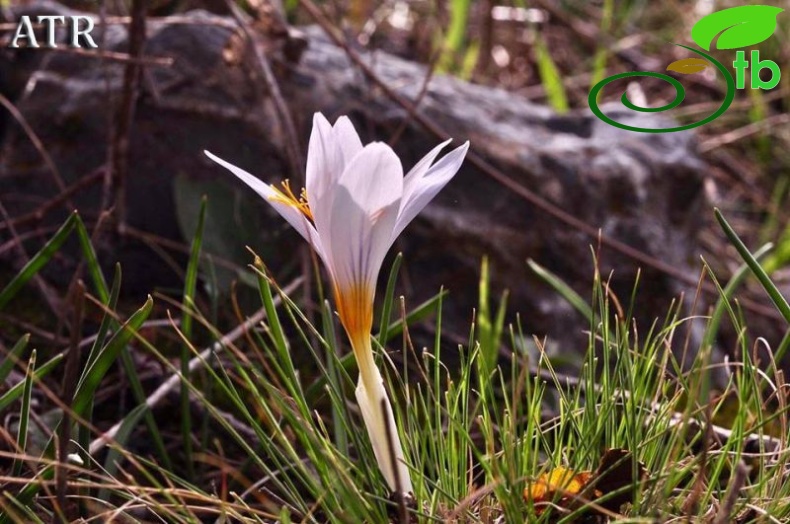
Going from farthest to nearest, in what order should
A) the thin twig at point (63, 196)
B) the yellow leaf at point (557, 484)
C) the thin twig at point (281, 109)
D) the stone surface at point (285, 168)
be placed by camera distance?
1. the stone surface at point (285, 168)
2. the thin twig at point (63, 196)
3. the thin twig at point (281, 109)
4. the yellow leaf at point (557, 484)

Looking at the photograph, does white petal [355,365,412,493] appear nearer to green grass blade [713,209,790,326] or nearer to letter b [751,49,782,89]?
green grass blade [713,209,790,326]

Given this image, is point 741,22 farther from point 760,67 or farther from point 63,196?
point 63,196

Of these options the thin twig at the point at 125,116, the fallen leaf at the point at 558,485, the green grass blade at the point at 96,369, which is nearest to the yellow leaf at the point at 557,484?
the fallen leaf at the point at 558,485

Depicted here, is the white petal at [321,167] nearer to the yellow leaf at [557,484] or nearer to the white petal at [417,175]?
the white petal at [417,175]

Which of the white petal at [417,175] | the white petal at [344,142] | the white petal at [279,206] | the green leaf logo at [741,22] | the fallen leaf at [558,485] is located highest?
the green leaf logo at [741,22]

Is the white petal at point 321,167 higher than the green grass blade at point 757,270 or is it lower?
higher

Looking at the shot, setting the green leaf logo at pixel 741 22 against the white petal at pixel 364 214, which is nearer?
the white petal at pixel 364 214

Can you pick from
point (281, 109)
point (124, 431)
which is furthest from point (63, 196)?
point (124, 431)

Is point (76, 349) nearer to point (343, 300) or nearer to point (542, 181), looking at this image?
Result: point (343, 300)
